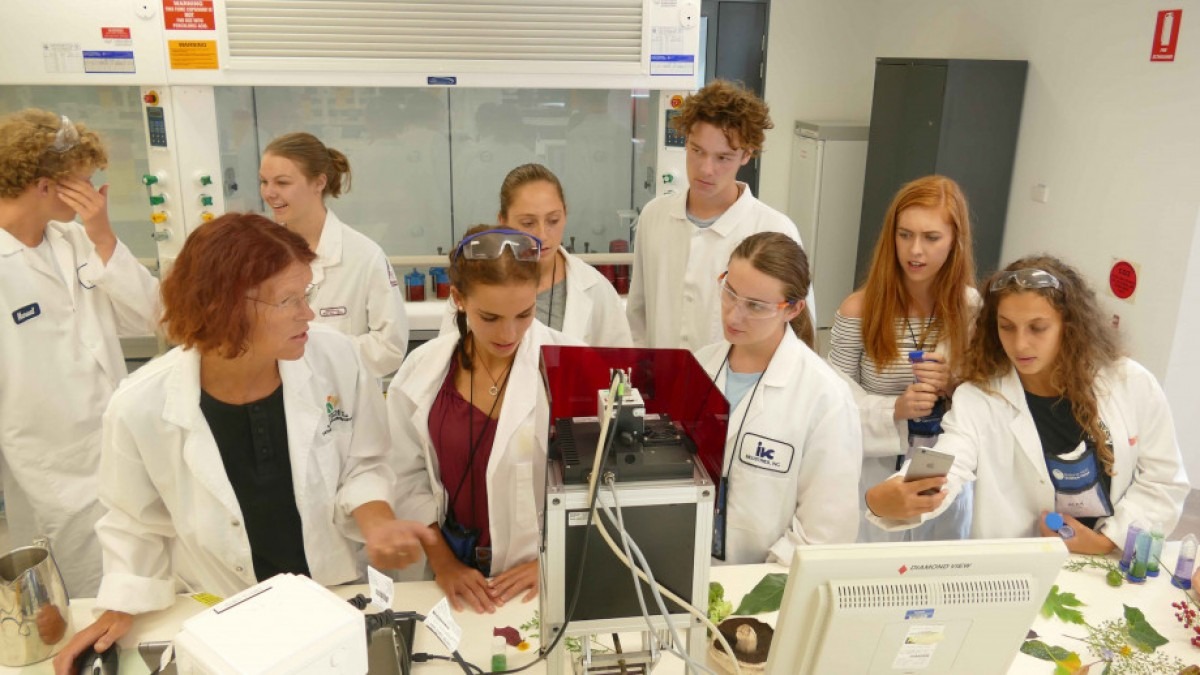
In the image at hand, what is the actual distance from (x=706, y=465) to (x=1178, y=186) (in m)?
2.86

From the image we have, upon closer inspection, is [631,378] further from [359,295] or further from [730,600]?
[359,295]

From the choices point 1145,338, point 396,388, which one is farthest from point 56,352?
point 1145,338

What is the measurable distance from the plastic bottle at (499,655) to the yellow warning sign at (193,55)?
2.35 metres

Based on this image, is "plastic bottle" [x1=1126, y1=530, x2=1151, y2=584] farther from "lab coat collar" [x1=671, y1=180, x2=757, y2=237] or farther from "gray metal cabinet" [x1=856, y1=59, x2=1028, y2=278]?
"gray metal cabinet" [x1=856, y1=59, x2=1028, y2=278]

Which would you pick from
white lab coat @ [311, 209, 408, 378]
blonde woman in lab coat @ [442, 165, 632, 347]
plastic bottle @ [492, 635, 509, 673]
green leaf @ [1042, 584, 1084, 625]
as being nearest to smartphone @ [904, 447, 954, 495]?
green leaf @ [1042, 584, 1084, 625]

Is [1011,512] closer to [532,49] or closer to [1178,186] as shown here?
[1178,186]

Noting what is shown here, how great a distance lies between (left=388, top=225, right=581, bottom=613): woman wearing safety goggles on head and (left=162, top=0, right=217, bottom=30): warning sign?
175cm

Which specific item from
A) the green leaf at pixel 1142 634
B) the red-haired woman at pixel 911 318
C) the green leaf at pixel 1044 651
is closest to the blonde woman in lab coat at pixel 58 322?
the red-haired woman at pixel 911 318

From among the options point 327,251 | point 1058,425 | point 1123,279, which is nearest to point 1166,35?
point 1123,279

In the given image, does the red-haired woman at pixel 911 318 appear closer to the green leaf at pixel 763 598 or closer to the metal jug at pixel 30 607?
the green leaf at pixel 763 598

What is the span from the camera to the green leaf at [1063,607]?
5.17 feet

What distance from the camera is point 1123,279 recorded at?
11.0 feet

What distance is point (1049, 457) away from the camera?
1880 mm

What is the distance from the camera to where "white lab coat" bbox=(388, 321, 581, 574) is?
170cm
